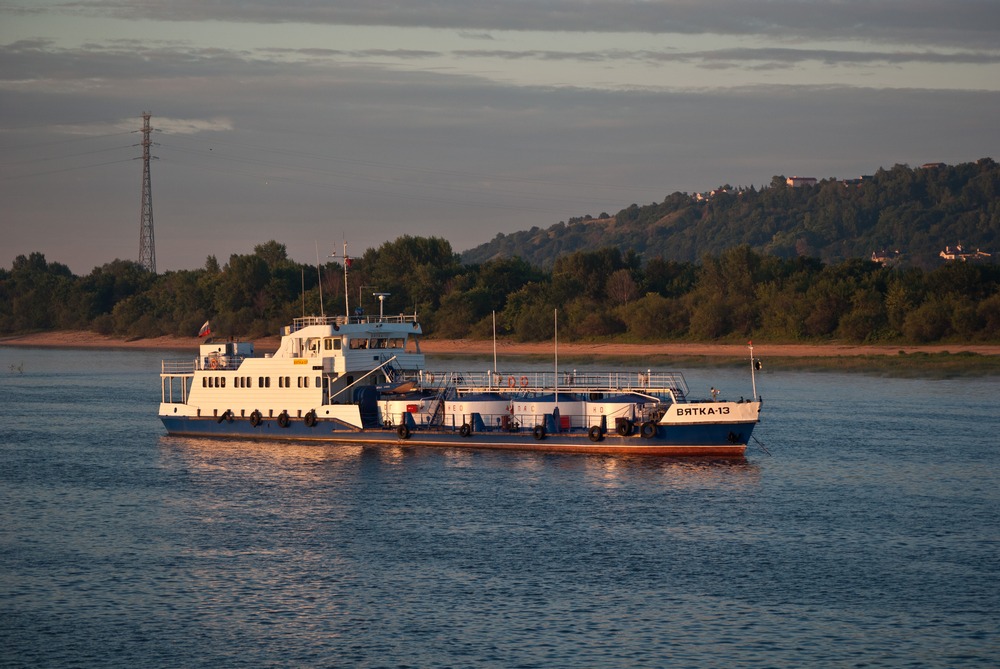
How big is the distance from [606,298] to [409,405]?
99.6 m

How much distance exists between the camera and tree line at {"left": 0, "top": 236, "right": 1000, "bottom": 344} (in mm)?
127125

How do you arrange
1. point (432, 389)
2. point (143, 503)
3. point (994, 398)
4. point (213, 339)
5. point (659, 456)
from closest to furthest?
point (143, 503), point (659, 456), point (432, 389), point (994, 398), point (213, 339)

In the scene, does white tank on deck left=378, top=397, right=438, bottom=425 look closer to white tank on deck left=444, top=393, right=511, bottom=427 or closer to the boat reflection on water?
white tank on deck left=444, top=393, right=511, bottom=427

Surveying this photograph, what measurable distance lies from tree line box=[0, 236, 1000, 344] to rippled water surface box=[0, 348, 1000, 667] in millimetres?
55235

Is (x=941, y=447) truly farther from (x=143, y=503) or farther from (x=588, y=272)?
(x=588, y=272)

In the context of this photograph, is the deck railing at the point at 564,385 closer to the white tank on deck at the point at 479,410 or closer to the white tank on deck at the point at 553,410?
the white tank on deck at the point at 553,410

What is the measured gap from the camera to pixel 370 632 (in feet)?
108

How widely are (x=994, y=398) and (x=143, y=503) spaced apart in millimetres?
59548

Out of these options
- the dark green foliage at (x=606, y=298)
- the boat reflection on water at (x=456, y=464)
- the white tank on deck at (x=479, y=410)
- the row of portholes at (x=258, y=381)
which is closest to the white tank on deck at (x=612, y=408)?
the boat reflection on water at (x=456, y=464)

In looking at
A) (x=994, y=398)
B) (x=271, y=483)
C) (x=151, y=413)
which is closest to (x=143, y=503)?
(x=271, y=483)

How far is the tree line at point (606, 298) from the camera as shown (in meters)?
127

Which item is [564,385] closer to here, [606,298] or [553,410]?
[553,410]

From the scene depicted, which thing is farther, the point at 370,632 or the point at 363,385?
the point at 363,385

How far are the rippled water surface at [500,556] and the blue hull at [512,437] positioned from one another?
0.79m
